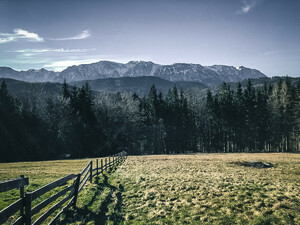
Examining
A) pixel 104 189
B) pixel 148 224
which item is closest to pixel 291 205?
pixel 148 224

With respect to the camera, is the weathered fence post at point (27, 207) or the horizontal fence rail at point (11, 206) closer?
A: the horizontal fence rail at point (11, 206)

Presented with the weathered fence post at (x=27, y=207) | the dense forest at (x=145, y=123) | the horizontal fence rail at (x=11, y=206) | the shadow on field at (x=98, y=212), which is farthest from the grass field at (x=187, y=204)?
the dense forest at (x=145, y=123)

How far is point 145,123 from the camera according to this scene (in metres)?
69.4

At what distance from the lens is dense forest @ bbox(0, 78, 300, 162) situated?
51.3 m

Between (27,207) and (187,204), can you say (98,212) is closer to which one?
(27,207)

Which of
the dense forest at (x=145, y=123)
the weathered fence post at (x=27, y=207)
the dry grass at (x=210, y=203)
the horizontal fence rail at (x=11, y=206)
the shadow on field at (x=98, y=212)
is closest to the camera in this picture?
the horizontal fence rail at (x=11, y=206)

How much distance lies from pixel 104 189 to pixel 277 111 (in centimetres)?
5281

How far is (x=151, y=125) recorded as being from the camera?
6962cm

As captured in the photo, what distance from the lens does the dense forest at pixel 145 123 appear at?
2019 inches

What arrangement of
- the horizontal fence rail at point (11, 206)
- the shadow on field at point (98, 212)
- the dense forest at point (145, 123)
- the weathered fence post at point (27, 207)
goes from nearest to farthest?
the horizontal fence rail at point (11, 206)
the weathered fence post at point (27, 207)
the shadow on field at point (98, 212)
the dense forest at point (145, 123)

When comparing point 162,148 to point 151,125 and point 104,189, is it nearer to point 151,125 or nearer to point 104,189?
point 151,125

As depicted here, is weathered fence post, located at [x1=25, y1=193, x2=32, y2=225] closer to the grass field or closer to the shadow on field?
the shadow on field

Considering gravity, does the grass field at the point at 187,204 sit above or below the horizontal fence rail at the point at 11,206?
below

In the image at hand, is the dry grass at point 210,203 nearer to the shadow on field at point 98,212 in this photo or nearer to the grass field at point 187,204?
the grass field at point 187,204
